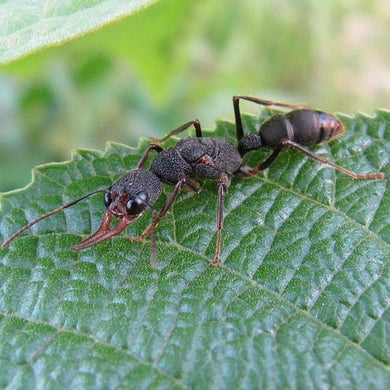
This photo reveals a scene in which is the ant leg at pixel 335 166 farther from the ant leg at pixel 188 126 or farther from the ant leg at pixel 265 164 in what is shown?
the ant leg at pixel 188 126

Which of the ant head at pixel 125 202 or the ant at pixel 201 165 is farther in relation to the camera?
the ant at pixel 201 165

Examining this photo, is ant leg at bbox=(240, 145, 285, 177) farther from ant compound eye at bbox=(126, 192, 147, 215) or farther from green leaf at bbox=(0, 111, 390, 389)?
ant compound eye at bbox=(126, 192, 147, 215)

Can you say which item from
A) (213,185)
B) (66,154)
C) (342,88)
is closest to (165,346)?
(213,185)

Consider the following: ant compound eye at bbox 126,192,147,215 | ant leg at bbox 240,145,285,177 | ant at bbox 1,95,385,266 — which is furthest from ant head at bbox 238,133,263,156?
ant compound eye at bbox 126,192,147,215

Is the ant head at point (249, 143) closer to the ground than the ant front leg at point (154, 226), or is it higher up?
higher up

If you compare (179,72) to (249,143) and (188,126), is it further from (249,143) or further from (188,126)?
(249,143)

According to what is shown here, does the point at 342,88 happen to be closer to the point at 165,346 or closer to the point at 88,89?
the point at 88,89

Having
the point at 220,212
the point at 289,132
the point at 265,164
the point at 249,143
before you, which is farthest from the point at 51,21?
the point at 289,132

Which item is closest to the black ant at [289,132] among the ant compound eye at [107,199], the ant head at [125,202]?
the ant head at [125,202]
